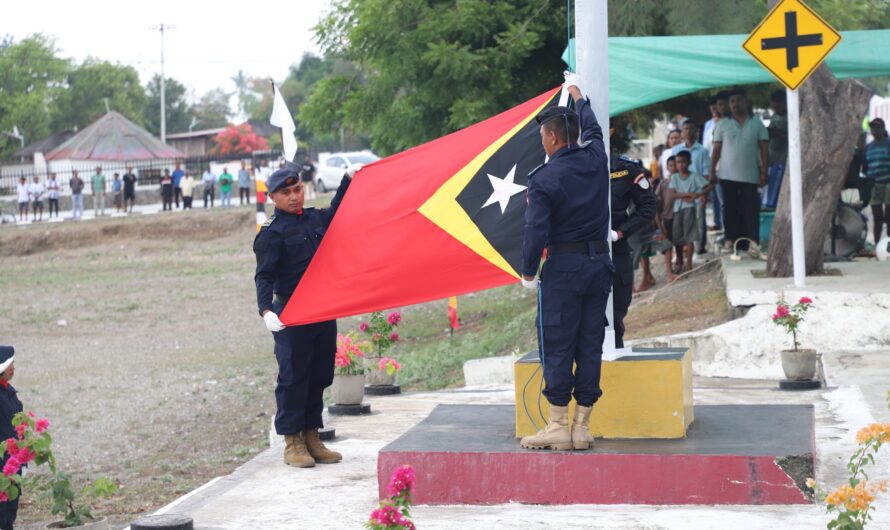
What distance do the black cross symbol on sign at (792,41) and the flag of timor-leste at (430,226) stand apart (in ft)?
15.6

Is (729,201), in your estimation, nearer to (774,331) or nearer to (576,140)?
(774,331)

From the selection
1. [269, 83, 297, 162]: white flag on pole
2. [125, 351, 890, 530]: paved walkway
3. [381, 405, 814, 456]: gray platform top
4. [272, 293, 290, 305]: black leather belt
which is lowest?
[125, 351, 890, 530]: paved walkway

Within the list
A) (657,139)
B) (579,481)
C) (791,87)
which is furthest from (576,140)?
(657,139)

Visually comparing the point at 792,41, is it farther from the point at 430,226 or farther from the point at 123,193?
the point at 123,193

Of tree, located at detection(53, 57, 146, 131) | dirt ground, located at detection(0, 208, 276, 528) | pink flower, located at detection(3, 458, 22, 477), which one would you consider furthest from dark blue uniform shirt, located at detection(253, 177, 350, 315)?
tree, located at detection(53, 57, 146, 131)

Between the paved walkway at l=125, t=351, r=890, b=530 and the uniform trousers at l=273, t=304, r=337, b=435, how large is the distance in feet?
1.15

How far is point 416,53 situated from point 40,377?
23.3 feet

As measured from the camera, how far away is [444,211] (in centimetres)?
791

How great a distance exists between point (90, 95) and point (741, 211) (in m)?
72.9

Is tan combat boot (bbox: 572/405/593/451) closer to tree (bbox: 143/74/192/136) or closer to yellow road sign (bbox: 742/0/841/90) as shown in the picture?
yellow road sign (bbox: 742/0/841/90)

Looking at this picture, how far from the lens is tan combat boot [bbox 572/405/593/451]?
698 cm

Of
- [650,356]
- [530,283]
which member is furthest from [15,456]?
[650,356]

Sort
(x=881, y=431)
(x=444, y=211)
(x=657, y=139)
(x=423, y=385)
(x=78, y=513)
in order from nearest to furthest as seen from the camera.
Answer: (x=881, y=431) < (x=78, y=513) < (x=444, y=211) < (x=423, y=385) < (x=657, y=139)

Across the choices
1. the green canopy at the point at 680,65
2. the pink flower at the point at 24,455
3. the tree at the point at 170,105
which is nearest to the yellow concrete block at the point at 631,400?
the pink flower at the point at 24,455
